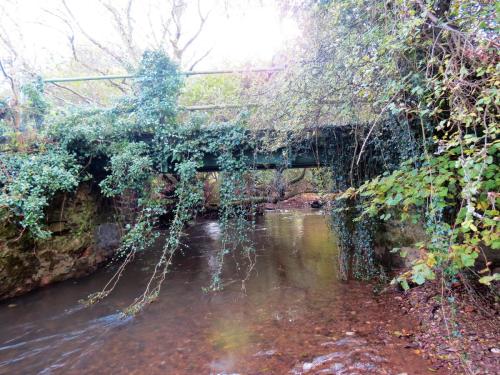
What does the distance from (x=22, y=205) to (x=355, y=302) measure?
5265 mm

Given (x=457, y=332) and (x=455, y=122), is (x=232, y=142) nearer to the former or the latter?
(x=455, y=122)

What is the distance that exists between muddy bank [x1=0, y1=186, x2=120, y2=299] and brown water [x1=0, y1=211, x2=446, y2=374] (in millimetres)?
276

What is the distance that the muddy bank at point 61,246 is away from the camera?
483 centimetres

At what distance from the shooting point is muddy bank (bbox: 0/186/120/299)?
190 inches

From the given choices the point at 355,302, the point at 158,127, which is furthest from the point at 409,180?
the point at 158,127

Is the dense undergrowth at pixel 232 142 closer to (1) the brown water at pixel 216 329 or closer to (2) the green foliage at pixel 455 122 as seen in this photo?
(2) the green foliage at pixel 455 122

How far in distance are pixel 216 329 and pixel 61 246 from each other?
370cm

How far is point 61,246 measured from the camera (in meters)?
5.57

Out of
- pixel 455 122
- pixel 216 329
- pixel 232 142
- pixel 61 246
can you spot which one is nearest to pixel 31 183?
pixel 61 246

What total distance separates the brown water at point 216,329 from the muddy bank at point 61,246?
A: 28cm

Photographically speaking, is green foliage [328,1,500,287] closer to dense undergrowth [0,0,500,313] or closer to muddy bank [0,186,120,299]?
dense undergrowth [0,0,500,313]

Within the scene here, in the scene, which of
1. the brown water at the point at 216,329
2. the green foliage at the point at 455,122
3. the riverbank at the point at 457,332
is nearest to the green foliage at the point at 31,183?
the brown water at the point at 216,329

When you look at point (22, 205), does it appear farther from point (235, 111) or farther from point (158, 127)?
point (235, 111)

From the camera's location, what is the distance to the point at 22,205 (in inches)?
178
